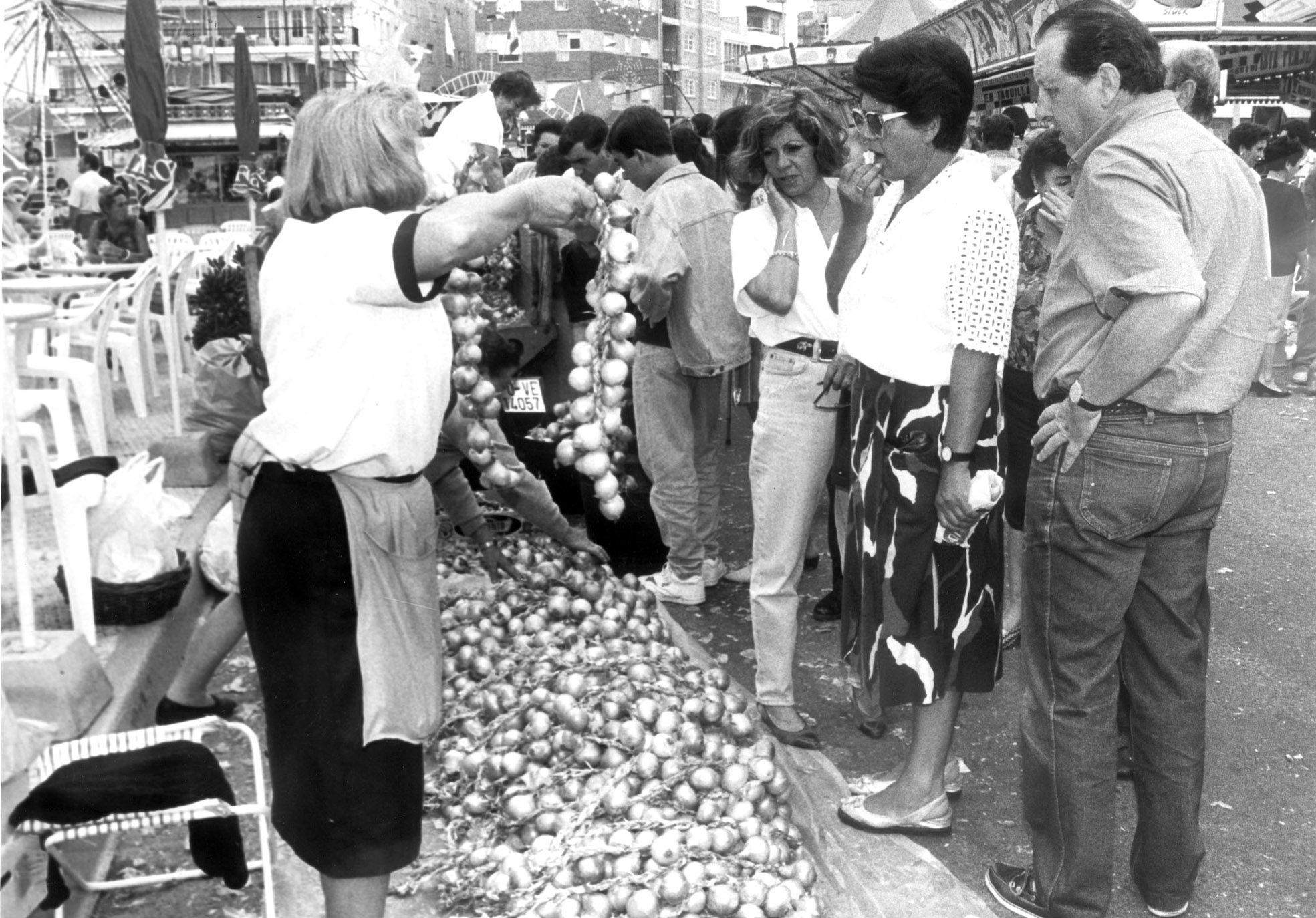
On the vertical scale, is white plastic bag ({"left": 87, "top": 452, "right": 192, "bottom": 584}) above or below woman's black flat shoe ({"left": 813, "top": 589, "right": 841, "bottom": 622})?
above

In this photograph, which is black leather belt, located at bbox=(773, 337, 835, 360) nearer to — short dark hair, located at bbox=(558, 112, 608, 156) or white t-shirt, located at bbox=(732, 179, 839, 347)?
white t-shirt, located at bbox=(732, 179, 839, 347)

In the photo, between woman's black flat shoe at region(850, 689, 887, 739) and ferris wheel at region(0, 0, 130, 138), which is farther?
ferris wheel at region(0, 0, 130, 138)

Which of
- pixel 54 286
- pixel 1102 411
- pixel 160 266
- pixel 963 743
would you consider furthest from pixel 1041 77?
pixel 160 266

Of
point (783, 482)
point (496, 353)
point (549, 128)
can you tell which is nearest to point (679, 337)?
point (496, 353)

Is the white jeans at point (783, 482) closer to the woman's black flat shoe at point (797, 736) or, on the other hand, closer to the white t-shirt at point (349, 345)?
the woman's black flat shoe at point (797, 736)

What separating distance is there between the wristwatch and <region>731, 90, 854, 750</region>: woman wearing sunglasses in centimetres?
97

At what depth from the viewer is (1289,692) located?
4184mm

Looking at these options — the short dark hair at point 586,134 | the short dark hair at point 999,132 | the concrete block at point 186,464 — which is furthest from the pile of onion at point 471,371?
the short dark hair at point 999,132

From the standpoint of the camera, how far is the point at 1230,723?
3.95 metres

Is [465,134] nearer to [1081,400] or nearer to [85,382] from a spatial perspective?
[1081,400]

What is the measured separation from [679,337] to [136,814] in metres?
3.07

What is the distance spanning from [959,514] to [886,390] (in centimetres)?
35

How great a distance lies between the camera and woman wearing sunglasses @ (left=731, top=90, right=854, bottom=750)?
11.6 feet

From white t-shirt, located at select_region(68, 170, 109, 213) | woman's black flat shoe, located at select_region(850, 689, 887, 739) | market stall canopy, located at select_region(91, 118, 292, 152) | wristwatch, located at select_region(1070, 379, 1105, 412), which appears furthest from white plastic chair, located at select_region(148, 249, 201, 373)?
market stall canopy, located at select_region(91, 118, 292, 152)
